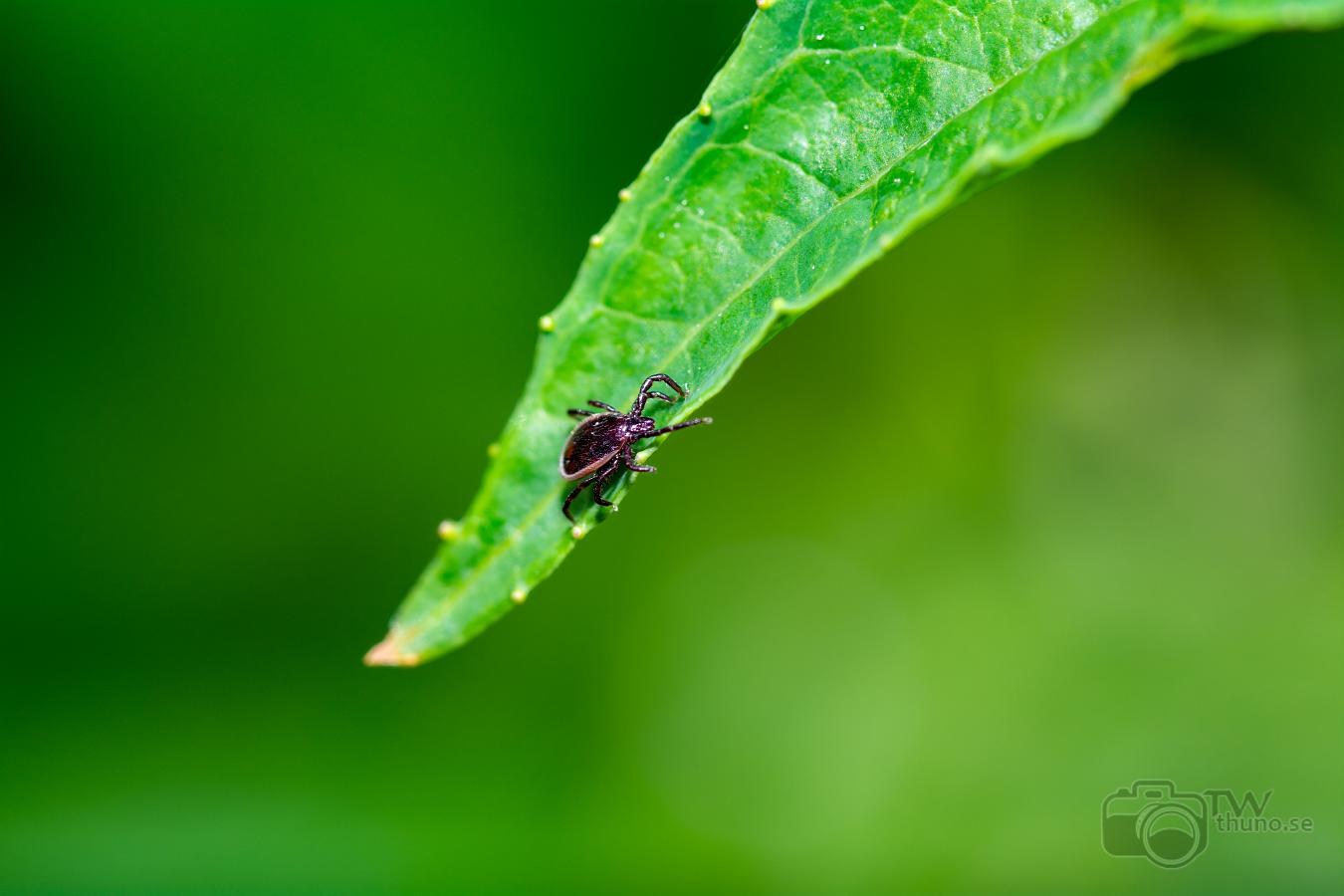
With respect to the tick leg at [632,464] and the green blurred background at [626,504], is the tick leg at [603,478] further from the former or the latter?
the green blurred background at [626,504]

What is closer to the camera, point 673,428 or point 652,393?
point 673,428

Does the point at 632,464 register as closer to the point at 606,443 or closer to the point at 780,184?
the point at 606,443

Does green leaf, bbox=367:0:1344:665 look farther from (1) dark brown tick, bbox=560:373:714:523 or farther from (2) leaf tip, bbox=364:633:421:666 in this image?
(1) dark brown tick, bbox=560:373:714:523

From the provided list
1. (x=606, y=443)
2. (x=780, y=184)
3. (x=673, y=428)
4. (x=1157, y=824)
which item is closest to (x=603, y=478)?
(x=606, y=443)

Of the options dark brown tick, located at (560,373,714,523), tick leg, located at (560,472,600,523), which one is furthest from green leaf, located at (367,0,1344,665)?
dark brown tick, located at (560,373,714,523)

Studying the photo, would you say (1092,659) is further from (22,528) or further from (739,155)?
(22,528)

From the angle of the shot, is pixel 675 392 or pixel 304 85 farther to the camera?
pixel 304 85

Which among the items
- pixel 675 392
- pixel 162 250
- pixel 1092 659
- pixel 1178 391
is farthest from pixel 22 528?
pixel 1178 391
